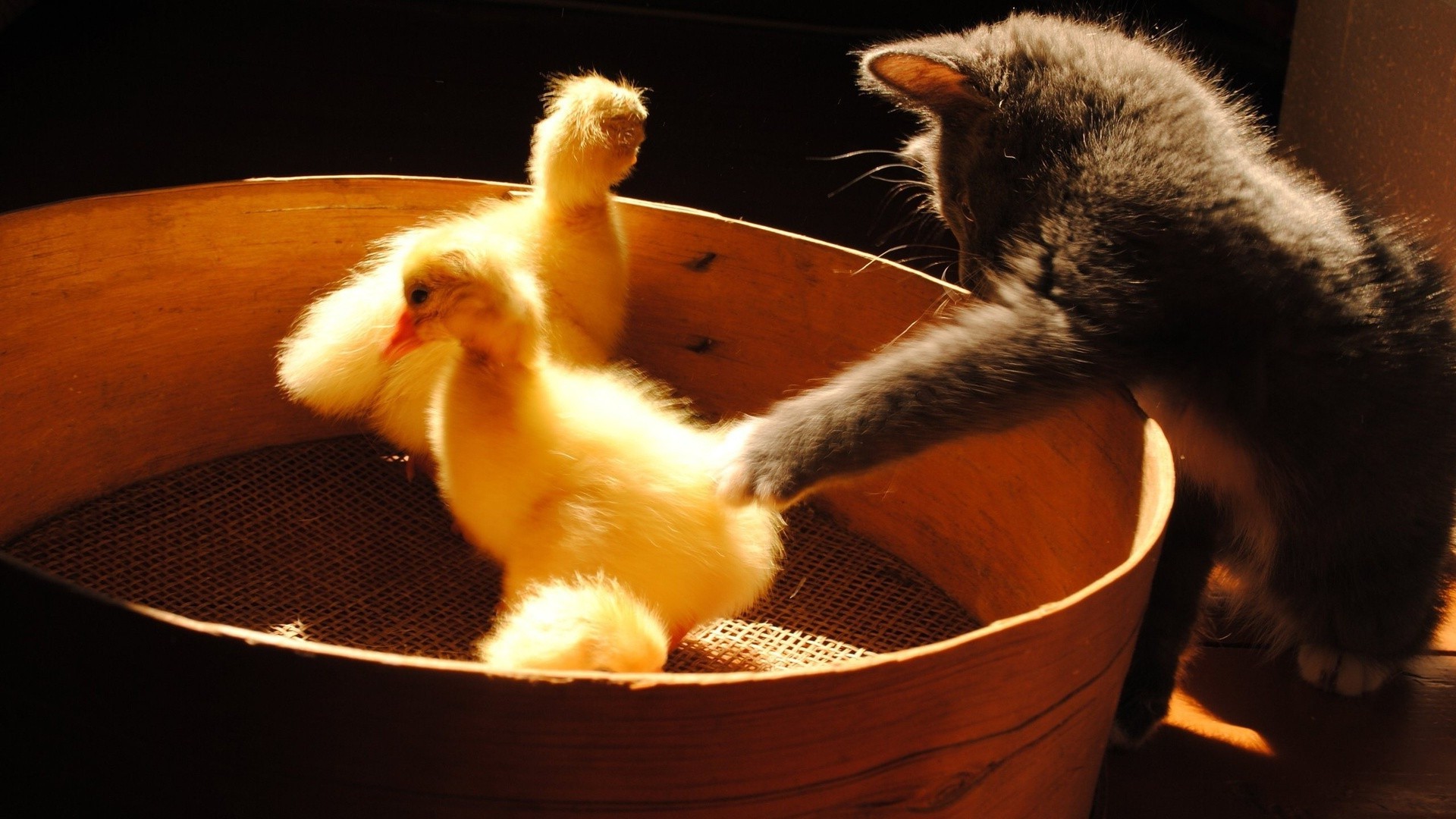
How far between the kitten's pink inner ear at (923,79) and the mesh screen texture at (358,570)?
1.23ft

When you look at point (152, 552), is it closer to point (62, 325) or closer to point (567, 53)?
point (62, 325)

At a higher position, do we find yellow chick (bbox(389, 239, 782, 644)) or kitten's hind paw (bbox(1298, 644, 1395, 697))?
yellow chick (bbox(389, 239, 782, 644))

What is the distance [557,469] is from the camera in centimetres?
87

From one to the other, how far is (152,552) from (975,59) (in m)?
0.75

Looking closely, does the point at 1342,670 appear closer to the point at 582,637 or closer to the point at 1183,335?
the point at 1183,335

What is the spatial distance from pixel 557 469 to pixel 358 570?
256mm

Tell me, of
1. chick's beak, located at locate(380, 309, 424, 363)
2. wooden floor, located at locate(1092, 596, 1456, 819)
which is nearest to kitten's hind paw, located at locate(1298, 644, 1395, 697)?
wooden floor, located at locate(1092, 596, 1456, 819)

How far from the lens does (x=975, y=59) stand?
3.20ft

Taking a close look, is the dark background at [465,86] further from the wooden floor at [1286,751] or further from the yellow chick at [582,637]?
the yellow chick at [582,637]

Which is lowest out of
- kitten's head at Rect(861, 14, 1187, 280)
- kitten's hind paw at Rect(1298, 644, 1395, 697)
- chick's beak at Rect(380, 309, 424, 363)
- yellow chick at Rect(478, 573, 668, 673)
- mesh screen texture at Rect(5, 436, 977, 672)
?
kitten's hind paw at Rect(1298, 644, 1395, 697)

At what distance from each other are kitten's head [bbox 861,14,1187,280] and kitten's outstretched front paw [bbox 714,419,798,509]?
284 millimetres

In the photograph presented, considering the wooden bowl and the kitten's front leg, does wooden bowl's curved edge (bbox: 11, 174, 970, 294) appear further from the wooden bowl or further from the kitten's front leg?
the kitten's front leg

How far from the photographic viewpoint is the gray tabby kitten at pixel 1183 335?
0.84m

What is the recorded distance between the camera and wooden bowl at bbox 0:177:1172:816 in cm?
57
